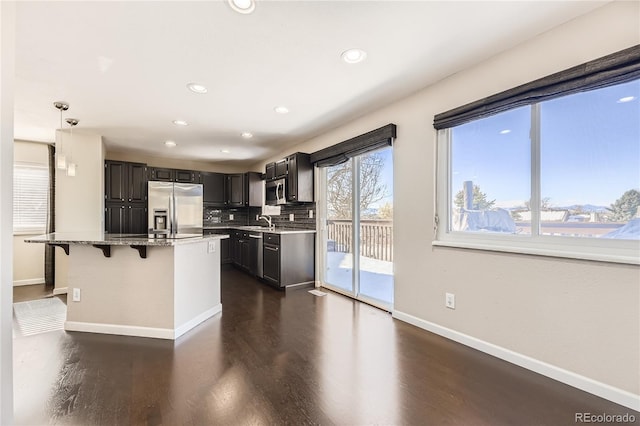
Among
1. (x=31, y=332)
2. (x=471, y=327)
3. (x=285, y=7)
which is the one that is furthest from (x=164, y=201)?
(x=471, y=327)

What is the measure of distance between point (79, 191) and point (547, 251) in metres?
5.69

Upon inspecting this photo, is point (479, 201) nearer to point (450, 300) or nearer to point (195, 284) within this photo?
point (450, 300)

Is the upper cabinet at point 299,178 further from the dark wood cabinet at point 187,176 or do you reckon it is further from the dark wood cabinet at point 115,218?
the dark wood cabinet at point 115,218

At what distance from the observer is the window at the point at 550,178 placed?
171cm

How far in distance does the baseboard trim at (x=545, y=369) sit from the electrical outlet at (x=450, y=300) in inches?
8.5

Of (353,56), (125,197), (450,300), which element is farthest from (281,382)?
(125,197)

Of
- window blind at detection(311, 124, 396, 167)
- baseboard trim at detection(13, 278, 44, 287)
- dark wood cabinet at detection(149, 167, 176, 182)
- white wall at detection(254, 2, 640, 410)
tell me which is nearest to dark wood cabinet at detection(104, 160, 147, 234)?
dark wood cabinet at detection(149, 167, 176, 182)

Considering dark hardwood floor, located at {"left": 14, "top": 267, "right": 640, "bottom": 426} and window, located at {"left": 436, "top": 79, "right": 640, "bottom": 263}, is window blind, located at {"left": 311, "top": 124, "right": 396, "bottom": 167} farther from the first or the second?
dark hardwood floor, located at {"left": 14, "top": 267, "right": 640, "bottom": 426}

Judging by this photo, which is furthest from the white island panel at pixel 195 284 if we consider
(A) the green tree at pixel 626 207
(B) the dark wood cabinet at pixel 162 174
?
(A) the green tree at pixel 626 207

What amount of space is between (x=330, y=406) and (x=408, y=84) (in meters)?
2.71

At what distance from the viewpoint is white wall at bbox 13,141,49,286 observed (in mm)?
4532

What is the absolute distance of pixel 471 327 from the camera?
2.36 m

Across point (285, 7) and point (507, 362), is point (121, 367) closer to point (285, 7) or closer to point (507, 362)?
point (285, 7)

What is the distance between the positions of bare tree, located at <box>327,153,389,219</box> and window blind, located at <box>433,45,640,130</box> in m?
1.28
